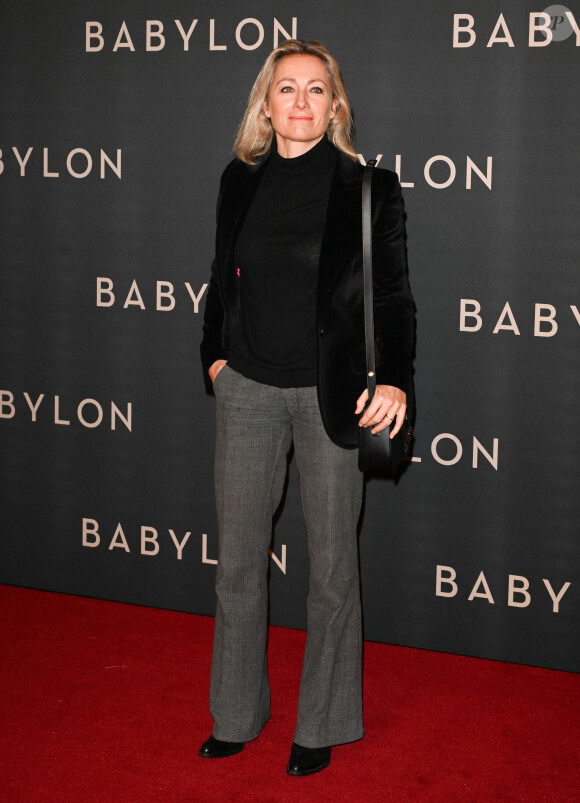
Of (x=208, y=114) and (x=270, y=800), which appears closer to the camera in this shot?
(x=270, y=800)

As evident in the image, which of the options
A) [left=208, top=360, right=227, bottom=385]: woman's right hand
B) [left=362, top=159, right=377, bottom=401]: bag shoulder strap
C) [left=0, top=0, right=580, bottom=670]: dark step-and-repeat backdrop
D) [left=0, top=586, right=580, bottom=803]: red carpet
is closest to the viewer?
[left=362, top=159, right=377, bottom=401]: bag shoulder strap

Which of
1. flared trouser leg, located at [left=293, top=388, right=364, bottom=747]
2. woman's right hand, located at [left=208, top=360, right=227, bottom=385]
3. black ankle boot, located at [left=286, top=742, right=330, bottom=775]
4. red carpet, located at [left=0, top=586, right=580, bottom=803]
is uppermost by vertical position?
woman's right hand, located at [left=208, top=360, right=227, bottom=385]

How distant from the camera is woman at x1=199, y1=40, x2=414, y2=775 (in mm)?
2092

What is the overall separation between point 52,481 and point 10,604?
446mm

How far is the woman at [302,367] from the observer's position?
2.09 meters

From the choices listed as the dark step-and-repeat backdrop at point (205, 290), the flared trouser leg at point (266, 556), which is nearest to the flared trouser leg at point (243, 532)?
the flared trouser leg at point (266, 556)

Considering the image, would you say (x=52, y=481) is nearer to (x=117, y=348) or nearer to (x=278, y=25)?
(x=117, y=348)

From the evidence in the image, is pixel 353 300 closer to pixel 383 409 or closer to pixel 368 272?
pixel 368 272

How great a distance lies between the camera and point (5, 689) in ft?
8.51

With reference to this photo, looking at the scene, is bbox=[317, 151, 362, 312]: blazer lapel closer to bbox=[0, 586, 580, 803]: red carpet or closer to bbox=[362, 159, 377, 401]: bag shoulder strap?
bbox=[362, 159, 377, 401]: bag shoulder strap

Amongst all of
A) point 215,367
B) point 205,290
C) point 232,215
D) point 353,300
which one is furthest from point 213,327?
point 205,290

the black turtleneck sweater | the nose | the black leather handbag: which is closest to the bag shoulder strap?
the black leather handbag

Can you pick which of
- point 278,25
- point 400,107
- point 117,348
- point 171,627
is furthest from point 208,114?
point 171,627

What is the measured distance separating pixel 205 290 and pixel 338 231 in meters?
1.02
